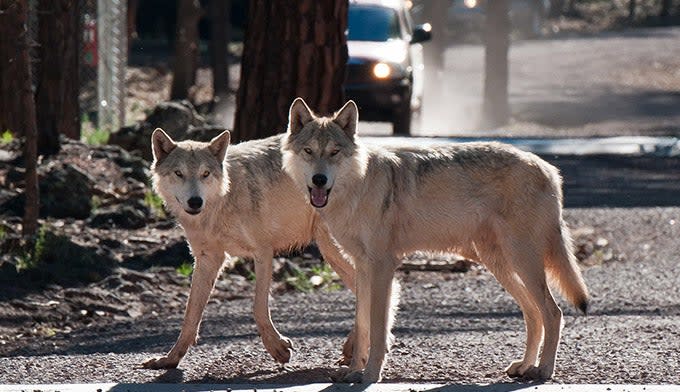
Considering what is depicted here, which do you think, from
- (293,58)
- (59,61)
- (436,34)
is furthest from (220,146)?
(436,34)

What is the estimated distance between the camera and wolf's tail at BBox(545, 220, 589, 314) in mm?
8555

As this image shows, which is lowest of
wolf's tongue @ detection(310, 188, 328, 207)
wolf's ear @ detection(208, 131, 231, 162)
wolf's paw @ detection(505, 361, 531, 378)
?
wolf's paw @ detection(505, 361, 531, 378)

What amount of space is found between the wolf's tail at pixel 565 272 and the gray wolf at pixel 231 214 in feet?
4.22

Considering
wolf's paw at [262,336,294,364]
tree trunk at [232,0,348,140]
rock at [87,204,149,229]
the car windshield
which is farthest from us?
the car windshield

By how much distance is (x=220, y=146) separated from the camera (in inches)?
356

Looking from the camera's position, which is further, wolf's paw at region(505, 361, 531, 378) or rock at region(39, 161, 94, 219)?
rock at region(39, 161, 94, 219)

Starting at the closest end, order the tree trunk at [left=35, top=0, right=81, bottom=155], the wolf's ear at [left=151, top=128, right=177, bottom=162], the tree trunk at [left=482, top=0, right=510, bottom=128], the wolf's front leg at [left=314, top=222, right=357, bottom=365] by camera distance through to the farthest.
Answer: the wolf's ear at [left=151, top=128, right=177, bottom=162], the wolf's front leg at [left=314, top=222, right=357, bottom=365], the tree trunk at [left=35, top=0, right=81, bottom=155], the tree trunk at [left=482, top=0, right=510, bottom=128]

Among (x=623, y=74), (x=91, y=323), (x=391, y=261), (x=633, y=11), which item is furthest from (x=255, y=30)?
(x=633, y=11)

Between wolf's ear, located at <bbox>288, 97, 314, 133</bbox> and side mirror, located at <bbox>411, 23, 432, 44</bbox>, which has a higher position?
wolf's ear, located at <bbox>288, 97, 314, 133</bbox>

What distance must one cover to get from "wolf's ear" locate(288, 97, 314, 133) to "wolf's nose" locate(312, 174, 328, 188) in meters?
0.41

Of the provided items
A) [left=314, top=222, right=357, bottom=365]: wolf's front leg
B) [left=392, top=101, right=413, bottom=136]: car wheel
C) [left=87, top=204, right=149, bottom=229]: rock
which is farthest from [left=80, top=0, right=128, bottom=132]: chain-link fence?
[left=314, top=222, right=357, bottom=365]: wolf's front leg

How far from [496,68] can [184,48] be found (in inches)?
248

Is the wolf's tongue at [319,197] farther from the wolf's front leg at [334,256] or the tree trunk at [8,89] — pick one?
the tree trunk at [8,89]

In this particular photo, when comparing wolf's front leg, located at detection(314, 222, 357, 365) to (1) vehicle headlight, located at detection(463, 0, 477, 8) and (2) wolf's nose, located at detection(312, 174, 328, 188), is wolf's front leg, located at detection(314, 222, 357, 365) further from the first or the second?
(1) vehicle headlight, located at detection(463, 0, 477, 8)
